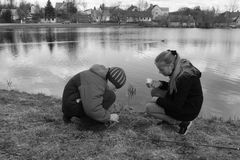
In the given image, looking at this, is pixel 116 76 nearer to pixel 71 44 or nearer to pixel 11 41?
pixel 71 44

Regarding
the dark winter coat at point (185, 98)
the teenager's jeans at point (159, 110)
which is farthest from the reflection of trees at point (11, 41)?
the dark winter coat at point (185, 98)

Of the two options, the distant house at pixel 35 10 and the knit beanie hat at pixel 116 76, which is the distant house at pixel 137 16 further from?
the knit beanie hat at pixel 116 76

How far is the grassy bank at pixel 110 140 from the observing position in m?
2.82

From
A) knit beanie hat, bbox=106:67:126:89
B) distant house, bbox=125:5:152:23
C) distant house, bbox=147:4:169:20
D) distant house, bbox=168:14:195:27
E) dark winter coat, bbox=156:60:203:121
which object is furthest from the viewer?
distant house, bbox=147:4:169:20

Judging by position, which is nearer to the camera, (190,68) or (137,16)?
(190,68)

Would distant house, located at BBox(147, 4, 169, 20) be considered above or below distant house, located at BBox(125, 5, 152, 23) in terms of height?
above

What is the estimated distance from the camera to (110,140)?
316 centimetres

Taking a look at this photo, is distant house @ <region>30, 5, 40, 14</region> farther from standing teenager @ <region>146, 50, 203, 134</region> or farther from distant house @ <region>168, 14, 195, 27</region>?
standing teenager @ <region>146, 50, 203, 134</region>

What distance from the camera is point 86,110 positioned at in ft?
10.4

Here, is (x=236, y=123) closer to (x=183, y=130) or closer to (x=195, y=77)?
(x=183, y=130)

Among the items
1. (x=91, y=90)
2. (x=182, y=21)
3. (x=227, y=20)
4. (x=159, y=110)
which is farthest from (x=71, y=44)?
(x=227, y=20)

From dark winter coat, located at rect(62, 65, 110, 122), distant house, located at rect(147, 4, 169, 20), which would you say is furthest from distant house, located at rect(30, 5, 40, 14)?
dark winter coat, located at rect(62, 65, 110, 122)

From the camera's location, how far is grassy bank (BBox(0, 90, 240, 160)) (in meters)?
2.82

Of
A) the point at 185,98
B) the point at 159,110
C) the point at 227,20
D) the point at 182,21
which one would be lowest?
the point at 159,110
